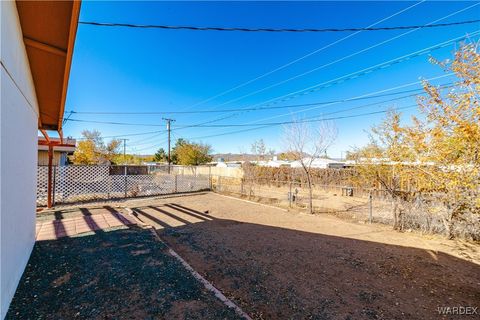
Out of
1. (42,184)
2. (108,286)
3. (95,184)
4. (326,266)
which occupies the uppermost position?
(42,184)

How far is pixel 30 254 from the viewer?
11.5 feet

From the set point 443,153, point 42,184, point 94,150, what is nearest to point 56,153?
point 42,184

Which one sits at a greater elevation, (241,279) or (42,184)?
(42,184)

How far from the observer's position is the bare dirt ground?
268 centimetres

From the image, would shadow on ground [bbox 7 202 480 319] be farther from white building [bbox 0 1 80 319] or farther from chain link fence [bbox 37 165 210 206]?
chain link fence [bbox 37 165 210 206]

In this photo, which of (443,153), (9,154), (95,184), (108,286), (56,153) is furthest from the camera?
(56,153)

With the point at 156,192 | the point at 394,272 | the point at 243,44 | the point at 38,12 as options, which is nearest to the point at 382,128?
the point at 394,272

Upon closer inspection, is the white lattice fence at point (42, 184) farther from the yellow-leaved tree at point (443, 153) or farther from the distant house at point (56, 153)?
the yellow-leaved tree at point (443, 153)

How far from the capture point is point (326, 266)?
3807mm

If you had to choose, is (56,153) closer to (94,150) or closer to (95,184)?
(95,184)

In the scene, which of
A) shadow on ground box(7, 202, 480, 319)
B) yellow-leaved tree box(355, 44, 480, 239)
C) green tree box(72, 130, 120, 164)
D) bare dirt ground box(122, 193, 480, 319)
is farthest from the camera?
green tree box(72, 130, 120, 164)

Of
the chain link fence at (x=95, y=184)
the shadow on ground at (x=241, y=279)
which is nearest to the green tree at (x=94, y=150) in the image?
the chain link fence at (x=95, y=184)

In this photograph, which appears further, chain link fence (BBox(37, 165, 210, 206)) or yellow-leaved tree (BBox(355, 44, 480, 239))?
chain link fence (BBox(37, 165, 210, 206))

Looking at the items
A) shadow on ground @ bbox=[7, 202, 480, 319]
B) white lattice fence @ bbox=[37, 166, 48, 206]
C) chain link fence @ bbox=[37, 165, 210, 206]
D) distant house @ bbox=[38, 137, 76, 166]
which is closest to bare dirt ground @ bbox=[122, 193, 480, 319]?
shadow on ground @ bbox=[7, 202, 480, 319]
